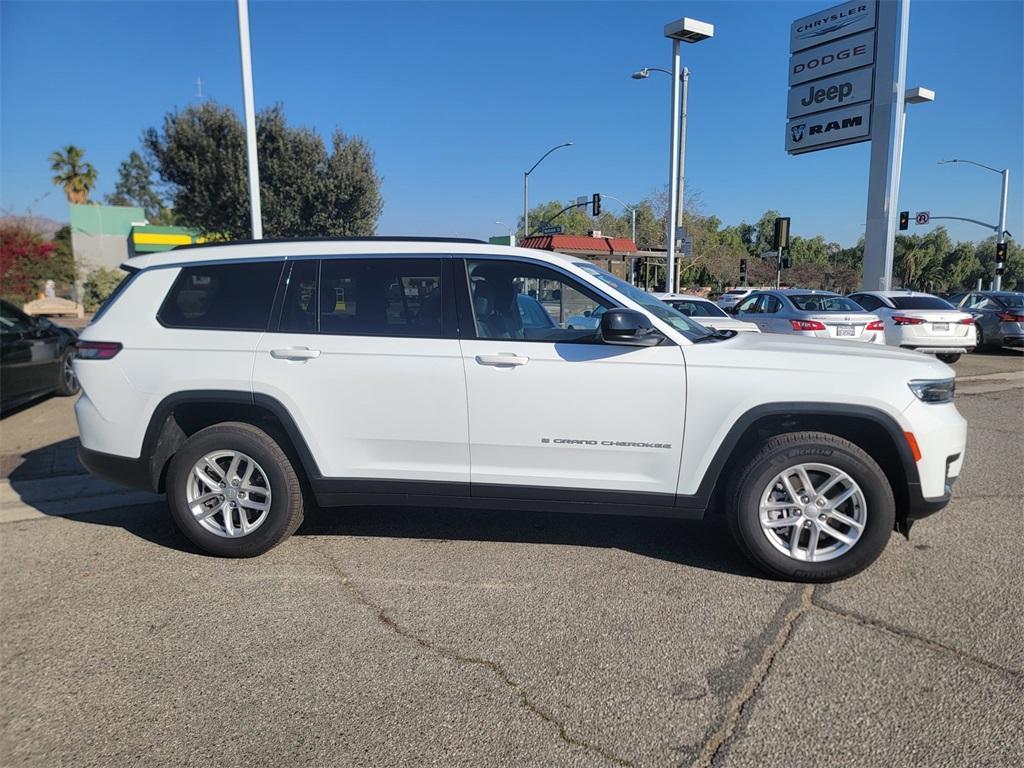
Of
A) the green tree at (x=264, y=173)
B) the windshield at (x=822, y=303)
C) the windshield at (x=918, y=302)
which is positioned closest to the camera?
the windshield at (x=822, y=303)

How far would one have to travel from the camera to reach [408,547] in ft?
14.3

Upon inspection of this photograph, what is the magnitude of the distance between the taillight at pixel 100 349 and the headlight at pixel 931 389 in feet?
15.1

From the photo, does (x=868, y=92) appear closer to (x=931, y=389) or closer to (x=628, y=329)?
(x=931, y=389)

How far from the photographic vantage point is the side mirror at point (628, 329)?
3.63 metres

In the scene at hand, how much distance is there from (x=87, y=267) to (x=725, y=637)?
46.8 m

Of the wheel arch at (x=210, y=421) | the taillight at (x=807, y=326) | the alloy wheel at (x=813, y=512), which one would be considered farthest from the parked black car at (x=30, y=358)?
the taillight at (x=807, y=326)

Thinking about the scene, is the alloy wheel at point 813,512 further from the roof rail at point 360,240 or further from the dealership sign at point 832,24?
the dealership sign at point 832,24

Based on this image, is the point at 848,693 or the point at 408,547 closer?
the point at 848,693

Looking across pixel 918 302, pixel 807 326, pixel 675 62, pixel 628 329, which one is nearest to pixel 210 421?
pixel 628 329

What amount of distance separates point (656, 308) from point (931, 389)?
155cm

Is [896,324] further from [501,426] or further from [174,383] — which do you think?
[174,383]

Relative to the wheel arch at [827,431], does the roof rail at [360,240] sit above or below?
above

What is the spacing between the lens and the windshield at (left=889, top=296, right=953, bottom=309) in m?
13.6

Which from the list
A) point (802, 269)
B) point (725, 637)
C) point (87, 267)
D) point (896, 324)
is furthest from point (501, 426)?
point (802, 269)
